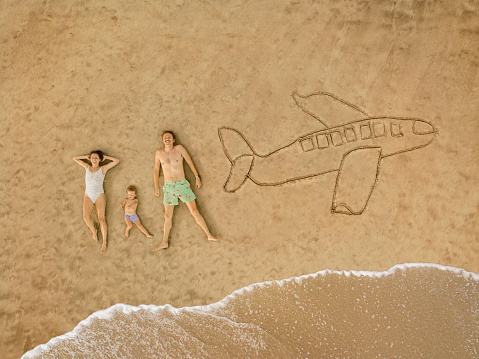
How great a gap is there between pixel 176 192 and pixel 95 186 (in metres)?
0.65

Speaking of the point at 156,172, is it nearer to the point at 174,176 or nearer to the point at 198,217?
the point at 174,176

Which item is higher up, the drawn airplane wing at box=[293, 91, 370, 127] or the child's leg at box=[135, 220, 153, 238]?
the drawn airplane wing at box=[293, 91, 370, 127]

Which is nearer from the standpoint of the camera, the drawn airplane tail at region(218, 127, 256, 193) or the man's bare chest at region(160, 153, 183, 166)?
the man's bare chest at region(160, 153, 183, 166)

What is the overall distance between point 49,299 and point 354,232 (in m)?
2.54

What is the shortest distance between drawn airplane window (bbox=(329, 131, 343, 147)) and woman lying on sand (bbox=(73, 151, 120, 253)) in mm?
1746

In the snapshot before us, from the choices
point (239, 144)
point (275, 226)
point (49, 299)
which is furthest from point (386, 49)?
point (49, 299)

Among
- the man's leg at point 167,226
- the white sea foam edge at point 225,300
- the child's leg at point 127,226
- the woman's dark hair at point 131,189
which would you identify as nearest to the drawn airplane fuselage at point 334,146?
the man's leg at point 167,226

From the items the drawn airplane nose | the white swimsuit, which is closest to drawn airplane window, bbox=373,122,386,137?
the drawn airplane nose

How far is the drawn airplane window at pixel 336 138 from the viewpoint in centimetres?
326

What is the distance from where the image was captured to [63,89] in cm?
326

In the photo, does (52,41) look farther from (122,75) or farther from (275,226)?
(275,226)

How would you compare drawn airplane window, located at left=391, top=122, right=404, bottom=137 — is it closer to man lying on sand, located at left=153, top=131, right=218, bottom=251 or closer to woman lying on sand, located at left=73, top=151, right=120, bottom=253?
man lying on sand, located at left=153, top=131, right=218, bottom=251

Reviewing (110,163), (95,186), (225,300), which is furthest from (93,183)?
(225,300)

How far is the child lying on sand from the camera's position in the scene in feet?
10.6
